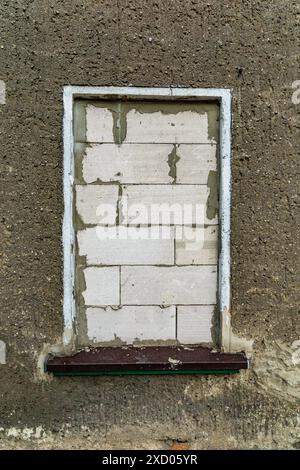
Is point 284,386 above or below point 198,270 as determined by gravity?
below

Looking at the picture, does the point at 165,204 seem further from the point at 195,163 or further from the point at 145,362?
the point at 145,362

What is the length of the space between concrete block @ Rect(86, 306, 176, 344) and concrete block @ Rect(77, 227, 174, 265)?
282mm

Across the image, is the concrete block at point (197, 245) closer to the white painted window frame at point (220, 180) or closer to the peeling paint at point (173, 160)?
the white painted window frame at point (220, 180)

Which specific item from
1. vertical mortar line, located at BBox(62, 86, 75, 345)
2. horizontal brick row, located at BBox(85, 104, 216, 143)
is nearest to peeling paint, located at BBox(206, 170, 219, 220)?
horizontal brick row, located at BBox(85, 104, 216, 143)

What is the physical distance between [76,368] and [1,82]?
1613 mm

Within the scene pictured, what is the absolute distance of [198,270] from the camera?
266cm

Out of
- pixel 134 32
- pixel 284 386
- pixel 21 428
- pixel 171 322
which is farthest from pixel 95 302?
pixel 134 32

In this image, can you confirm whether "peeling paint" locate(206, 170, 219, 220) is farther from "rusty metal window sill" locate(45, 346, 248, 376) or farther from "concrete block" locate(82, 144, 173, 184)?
"rusty metal window sill" locate(45, 346, 248, 376)

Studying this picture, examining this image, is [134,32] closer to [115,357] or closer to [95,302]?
[95,302]

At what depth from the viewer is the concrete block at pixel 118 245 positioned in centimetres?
263

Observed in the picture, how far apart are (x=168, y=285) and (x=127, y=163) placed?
0.73 metres

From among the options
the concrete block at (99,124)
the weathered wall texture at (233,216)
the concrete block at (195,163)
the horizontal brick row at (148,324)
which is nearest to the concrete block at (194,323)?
the horizontal brick row at (148,324)

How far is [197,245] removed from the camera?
266 centimetres
